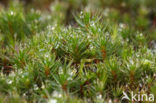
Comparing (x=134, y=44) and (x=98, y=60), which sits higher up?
(x=134, y=44)

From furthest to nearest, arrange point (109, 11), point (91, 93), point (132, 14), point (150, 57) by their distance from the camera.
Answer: point (132, 14)
point (109, 11)
point (150, 57)
point (91, 93)

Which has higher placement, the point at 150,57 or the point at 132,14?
the point at 132,14

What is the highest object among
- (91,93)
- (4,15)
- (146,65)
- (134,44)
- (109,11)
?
(109,11)

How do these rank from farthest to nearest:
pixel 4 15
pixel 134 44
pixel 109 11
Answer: pixel 109 11
pixel 4 15
pixel 134 44

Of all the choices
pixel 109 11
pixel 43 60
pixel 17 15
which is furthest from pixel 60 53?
pixel 109 11

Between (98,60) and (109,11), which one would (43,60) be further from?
(109,11)

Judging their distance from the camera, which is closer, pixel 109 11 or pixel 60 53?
pixel 60 53

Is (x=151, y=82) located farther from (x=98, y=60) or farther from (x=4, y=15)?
(x=4, y=15)

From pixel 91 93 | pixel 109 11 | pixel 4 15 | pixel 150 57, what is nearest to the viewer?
pixel 91 93

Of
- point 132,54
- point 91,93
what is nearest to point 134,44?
point 132,54
